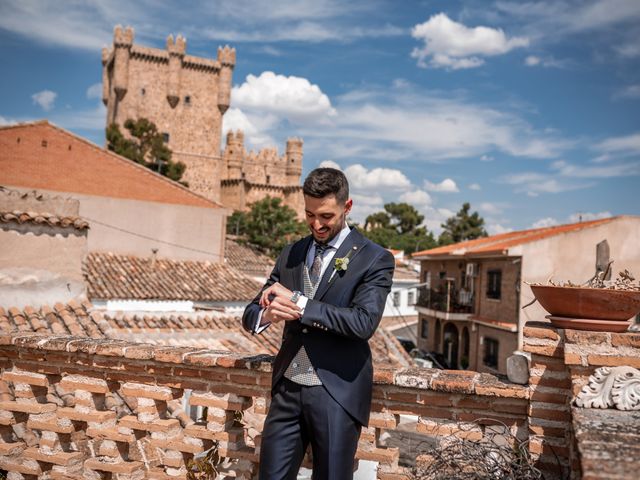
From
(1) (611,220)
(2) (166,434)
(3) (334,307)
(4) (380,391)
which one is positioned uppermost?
(1) (611,220)

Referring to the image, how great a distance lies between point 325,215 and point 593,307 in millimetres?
1465

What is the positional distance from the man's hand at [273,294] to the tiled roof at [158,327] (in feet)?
19.8

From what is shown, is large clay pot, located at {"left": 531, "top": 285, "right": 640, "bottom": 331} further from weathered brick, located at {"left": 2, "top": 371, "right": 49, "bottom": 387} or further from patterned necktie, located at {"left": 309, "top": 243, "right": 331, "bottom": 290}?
weathered brick, located at {"left": 2, "top": 371, "right": 49, "bottom": 387}

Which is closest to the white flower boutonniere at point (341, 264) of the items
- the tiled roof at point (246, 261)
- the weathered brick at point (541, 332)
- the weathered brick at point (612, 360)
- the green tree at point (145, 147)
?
the weathered brick at point (541, 332)

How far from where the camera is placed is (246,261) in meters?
35.7

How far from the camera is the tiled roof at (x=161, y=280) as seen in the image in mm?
19484

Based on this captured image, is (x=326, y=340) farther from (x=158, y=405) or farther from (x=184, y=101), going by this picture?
(x=184, y=101)

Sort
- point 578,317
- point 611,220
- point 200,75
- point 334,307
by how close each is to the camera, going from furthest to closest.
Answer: point 200,75, point 611,220, point 578,317, point 334,307

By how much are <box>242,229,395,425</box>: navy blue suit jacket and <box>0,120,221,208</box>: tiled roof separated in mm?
24081

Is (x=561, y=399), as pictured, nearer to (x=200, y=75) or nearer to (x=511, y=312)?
(x=511, y=312)

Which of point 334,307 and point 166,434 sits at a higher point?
point 334,307

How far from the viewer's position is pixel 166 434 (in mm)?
3693

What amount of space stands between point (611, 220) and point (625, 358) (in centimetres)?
2346

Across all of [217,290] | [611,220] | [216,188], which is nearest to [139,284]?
[217,290]
